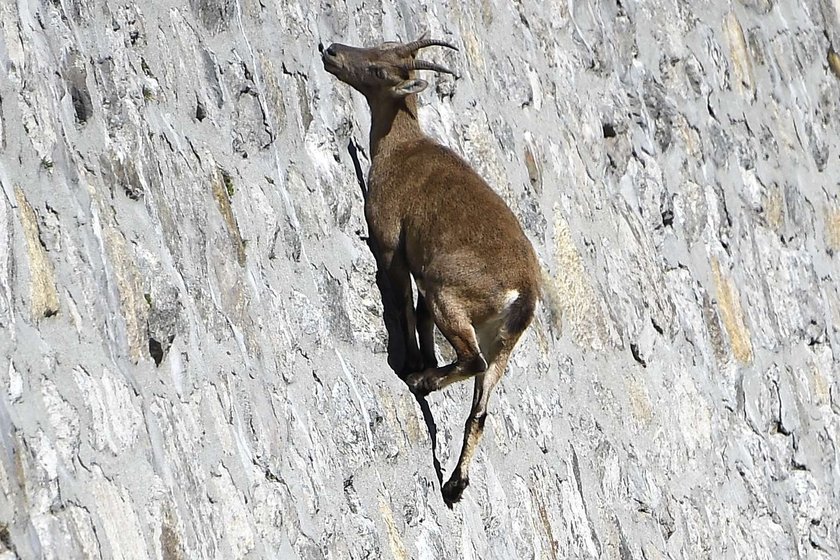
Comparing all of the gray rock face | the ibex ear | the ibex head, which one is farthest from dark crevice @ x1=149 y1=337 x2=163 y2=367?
the ibex ear

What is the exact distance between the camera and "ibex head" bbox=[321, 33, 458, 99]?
5281mm

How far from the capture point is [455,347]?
4.84m

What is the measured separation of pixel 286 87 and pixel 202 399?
1.49m

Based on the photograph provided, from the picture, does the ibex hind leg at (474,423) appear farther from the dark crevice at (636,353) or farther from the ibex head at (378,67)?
the dark crevice at (636,353)

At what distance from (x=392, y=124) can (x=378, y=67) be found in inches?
9.8

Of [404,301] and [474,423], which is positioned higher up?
[404,301]

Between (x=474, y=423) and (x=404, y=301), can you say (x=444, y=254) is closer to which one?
(x=404, y=301)

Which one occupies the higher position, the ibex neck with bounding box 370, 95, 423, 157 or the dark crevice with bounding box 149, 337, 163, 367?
the ibex neck with bounding box 370, 95, 423, 157

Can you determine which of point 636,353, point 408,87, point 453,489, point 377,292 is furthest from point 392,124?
point 636,353

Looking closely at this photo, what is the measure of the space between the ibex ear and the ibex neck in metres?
0.07

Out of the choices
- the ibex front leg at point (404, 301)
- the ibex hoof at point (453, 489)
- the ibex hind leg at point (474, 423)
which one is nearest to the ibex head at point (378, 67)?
the ibex front leg at point (404, 301)

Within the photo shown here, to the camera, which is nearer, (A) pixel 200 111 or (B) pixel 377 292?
(A) pixel 200 111

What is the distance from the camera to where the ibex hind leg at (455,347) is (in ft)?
15.9

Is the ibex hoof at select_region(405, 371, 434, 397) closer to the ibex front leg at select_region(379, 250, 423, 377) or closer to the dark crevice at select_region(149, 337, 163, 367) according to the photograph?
the ibex front leg at select_region(379, 250, 423, 377)
